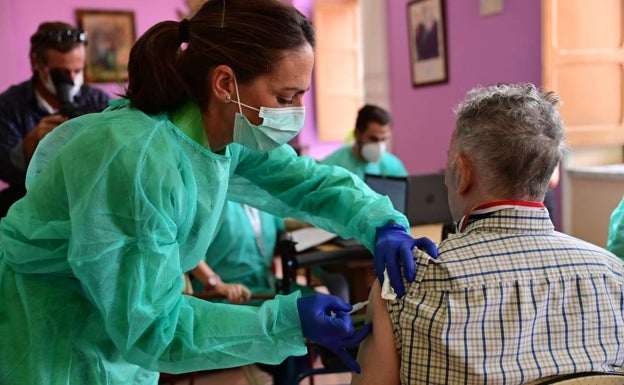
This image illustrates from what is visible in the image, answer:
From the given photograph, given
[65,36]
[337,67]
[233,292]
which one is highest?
[337,67]

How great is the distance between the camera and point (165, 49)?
1036 millimetres

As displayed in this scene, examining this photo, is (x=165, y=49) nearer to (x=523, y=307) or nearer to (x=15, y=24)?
(x=523, y=307)

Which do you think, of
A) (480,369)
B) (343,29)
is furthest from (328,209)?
(343,29)

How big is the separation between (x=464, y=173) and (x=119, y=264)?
1.99 ft

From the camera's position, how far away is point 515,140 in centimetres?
100

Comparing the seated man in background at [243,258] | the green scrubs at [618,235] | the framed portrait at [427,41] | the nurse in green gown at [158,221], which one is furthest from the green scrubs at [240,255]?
the framed portrait at [427,41]

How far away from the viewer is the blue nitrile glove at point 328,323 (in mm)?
915

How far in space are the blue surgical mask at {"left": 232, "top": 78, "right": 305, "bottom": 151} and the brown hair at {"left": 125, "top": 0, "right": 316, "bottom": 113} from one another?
0.06 m

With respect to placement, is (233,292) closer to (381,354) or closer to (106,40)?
(381,354)

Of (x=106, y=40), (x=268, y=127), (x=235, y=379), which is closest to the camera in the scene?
(x=268, y=127)

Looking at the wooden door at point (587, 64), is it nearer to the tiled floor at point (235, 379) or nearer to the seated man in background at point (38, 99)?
the tiled floor at point (235, 379)

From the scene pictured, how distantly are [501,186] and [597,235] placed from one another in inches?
102

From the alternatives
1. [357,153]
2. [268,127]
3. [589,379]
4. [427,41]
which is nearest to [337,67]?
[427,41]

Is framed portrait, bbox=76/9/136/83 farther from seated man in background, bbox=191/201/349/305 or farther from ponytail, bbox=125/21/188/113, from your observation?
ponytail, bbox=125/21/188/113
